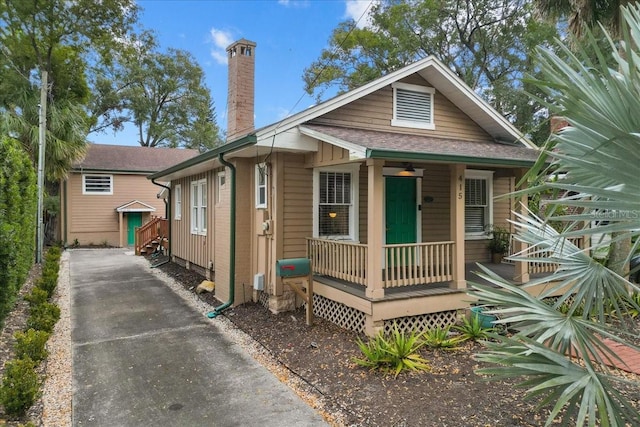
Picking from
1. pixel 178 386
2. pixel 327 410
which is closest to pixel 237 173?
pixel 178 386

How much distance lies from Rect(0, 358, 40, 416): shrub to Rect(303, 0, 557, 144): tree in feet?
64.6

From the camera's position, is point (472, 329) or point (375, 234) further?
point (472, 329)

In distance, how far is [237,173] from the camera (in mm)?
8273

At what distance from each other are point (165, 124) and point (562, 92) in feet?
116

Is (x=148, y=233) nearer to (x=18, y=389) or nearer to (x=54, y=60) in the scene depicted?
(x=54, y=60)

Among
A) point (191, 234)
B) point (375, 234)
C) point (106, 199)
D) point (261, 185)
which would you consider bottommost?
point (191, 234)

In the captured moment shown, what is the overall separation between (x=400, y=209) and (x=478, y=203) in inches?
91.6

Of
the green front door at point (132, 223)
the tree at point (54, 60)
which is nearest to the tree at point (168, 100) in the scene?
the tree at point (54, 60)

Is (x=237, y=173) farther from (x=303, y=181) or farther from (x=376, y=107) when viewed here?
(x=376, y=107)

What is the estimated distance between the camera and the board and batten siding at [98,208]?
1991 cm

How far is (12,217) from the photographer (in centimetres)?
742

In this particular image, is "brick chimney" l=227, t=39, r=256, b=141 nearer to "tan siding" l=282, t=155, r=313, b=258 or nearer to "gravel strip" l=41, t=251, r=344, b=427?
"tan siding" l=282, t=155, r=313, b=258

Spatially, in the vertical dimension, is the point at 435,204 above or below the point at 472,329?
above

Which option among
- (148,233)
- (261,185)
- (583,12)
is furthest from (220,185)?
(148,233)
